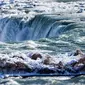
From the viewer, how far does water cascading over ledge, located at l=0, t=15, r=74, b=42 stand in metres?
22.8

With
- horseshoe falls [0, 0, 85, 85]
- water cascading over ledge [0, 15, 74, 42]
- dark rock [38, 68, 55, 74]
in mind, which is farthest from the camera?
water cascading over ledge [0, 15, 74, 42]

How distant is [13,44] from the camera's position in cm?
1809

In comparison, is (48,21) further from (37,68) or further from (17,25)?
(37,68)

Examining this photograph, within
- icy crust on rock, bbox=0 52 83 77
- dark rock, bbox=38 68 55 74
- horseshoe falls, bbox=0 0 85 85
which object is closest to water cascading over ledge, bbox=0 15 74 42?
horseshoe falls, bbox=0 0 85 85

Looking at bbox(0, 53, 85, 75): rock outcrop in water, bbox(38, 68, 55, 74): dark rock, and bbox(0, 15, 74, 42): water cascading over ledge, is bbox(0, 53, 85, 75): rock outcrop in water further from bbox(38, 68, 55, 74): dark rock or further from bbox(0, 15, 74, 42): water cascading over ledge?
bbox(0, 15, 74, 42): water cascading over ledge

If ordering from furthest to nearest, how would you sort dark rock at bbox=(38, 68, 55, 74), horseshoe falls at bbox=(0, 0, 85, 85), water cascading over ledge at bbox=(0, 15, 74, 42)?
water cascading over ledge at bbox=(0, 15, 74, 42) → dark rock at bbox=(38, 68, 55, 74) → horseshoe falls at bbox=(0, 0, 85, 85)

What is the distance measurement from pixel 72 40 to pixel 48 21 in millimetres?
6499

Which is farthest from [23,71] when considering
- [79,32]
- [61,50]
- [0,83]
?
[79,32]

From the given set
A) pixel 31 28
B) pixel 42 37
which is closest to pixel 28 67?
pixel 42 37

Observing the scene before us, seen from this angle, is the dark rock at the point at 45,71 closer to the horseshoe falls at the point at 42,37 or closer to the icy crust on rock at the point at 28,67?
the icy crust on rock at the point at 28,67

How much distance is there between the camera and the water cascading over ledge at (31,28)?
2277cm

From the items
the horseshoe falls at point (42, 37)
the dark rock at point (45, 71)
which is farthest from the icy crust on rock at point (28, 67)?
the horseshoe falls at point (42, 37)

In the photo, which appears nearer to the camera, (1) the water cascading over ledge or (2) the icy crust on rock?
(2) the icy crust on rock

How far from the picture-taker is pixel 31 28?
26.0 metres
